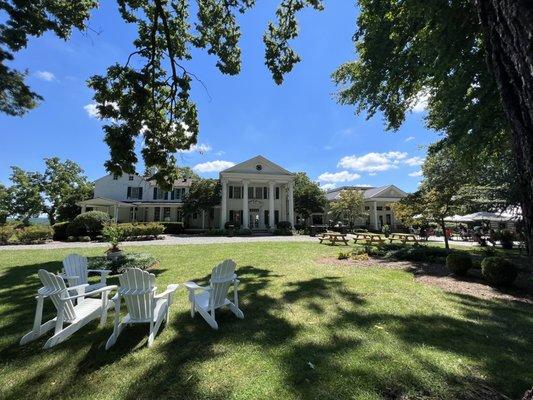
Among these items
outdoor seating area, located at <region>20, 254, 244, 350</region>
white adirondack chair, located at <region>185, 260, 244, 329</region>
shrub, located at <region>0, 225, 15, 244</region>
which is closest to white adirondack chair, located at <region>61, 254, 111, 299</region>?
outdoor seating area, located at <region>20, 254, 244, 350</region>

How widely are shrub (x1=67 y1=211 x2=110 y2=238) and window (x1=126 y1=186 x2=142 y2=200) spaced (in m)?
13.3

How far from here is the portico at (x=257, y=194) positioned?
110 ft

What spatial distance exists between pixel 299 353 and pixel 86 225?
87.3ft

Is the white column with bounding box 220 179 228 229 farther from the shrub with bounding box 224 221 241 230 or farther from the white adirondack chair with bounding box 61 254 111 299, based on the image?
the white adirondack chair with bounding box 61 254 111 299

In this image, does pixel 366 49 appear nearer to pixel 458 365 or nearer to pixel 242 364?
pixel 458 365

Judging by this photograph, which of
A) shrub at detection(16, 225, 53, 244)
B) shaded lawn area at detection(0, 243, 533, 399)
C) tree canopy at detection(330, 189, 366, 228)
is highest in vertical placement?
tree canopy at detection(330, 189, 366, 228)

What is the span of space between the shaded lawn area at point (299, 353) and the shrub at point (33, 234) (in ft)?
64.3

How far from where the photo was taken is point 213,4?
898 cm

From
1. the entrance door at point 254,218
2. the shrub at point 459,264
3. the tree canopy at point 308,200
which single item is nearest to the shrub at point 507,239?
the shrub at point 459,264

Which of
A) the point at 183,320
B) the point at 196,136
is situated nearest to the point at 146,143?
the point at 196,136

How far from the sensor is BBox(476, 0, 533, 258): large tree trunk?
140cm

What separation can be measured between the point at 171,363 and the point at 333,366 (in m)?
2.04

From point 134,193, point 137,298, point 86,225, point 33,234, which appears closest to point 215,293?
point 137,298

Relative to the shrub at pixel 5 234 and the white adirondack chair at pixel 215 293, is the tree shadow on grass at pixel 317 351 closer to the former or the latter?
the white adirondack chair at pixel 215 293
